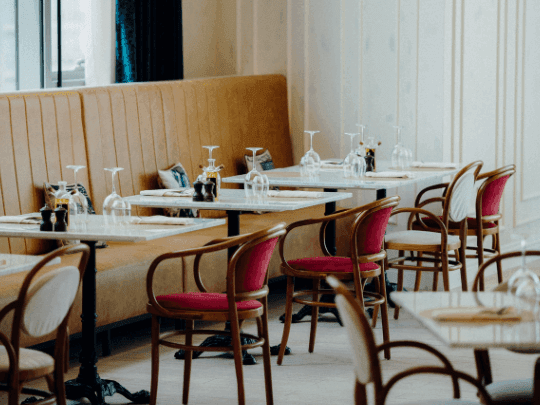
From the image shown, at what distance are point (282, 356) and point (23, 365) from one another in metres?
1.89

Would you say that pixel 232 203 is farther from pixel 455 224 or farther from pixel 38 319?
pixel 455 224

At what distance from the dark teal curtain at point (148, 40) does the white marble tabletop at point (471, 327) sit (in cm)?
428

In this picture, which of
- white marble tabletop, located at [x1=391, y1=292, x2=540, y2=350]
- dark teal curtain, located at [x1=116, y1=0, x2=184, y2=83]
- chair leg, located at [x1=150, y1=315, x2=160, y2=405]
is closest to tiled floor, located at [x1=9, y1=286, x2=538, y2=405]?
chair leg, located at [x1=150, y1=315, x2=160, y2=405]

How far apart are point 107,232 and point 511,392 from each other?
5.62ft

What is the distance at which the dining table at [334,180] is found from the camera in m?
5.16

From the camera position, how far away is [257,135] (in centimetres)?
695

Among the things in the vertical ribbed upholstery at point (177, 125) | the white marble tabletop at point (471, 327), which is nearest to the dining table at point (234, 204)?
the vertical ribbed upholstery at point (177, 125)

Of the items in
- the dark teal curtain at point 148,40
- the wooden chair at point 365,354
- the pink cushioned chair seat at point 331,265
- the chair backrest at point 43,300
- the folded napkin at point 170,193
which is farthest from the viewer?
the dark teal curtain at point 148,40

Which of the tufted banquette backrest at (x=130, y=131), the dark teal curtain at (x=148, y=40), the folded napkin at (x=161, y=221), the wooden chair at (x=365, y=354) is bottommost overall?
the wooden chair at (x=365, y=354)

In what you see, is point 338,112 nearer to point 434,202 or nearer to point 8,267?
point 434,202

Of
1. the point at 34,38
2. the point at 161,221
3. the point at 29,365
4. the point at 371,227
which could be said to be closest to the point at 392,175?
the point at 371,227

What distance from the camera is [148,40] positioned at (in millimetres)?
6664

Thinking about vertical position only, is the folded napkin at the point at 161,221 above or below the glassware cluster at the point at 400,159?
below

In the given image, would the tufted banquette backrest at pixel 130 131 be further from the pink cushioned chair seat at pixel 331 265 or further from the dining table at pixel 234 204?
the pink cushioned chair seat at pixel 331 265
